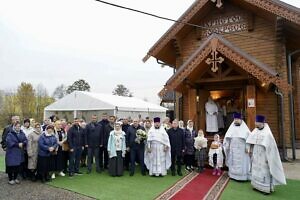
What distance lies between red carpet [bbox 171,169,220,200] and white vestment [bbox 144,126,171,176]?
1134mm

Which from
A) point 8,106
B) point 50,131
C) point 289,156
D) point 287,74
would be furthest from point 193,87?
point 8,106

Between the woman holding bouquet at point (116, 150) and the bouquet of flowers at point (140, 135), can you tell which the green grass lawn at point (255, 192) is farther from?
the woman holding bouquet at point (116, 150)

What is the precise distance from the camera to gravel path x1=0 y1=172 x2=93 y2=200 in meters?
6.84

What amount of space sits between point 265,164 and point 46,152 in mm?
6179

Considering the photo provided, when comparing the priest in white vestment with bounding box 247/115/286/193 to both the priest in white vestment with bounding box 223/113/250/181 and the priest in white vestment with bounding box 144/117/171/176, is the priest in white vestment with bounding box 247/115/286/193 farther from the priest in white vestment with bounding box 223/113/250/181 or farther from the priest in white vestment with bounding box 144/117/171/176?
the priest in white vestment with bounding box 144/117/171/176

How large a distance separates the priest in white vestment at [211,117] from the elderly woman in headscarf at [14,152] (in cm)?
717

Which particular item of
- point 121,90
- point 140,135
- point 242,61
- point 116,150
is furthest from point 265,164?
point 121,90

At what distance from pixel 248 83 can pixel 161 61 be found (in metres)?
5.80

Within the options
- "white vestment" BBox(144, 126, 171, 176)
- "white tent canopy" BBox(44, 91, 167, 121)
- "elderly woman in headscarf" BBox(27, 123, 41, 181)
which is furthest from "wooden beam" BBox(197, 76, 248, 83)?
"white tent canopy" BBox(44, 91, 167, 121)

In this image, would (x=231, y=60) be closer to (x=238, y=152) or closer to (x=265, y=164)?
(x=238, y=152)

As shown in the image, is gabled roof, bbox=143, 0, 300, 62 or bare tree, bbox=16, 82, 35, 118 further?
bare tree, bbox=16, 82, 35, 118

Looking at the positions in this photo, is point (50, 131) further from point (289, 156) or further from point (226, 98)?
point (289, 156)

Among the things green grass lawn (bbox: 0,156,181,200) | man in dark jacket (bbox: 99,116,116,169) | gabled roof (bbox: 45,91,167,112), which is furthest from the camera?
gabled roof (bbox: 45,91,167,112)

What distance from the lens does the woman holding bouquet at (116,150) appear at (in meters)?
9.12
